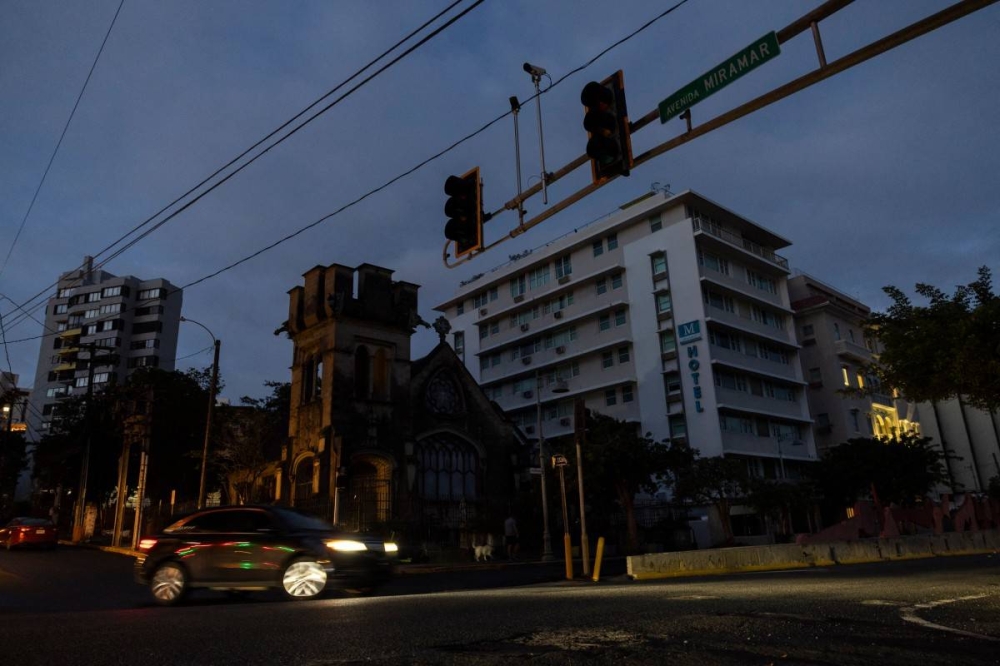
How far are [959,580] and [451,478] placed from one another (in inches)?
934

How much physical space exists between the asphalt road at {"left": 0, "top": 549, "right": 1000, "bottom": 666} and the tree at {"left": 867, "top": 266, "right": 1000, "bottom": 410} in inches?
342

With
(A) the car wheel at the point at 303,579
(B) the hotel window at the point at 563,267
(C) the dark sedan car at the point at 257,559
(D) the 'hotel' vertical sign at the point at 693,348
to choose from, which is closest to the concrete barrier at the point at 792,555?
(C) the dark sedan car at the point at 257,559

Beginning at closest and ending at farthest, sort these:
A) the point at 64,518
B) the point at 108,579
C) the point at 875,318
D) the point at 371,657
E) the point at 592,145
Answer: the point at 371,657 < the point at 592,145 < the point at 108,579 < the point at 875,318 < the point at 64,518

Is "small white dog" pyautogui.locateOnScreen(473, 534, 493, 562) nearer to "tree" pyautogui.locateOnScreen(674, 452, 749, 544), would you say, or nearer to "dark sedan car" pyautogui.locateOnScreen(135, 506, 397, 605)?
"tree" pyautogui.locateOnScreen(674, 452, 749, 544)

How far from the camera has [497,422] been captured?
112 feet

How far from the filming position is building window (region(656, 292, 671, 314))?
160ft

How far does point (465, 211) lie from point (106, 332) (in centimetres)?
9086

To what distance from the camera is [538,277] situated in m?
59.4

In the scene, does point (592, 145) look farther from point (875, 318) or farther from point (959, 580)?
point (875, 318)

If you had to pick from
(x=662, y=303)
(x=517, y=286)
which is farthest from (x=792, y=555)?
(x=517, y=286)

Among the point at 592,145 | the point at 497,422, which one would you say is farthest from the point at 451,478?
the point at 592,145

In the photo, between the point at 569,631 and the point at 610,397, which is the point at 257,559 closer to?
the point at 569,631

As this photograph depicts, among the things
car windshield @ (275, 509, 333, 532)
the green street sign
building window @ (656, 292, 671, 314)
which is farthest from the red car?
building window @ (656, 292, 671, 314)

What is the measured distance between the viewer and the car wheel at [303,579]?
10945mm
